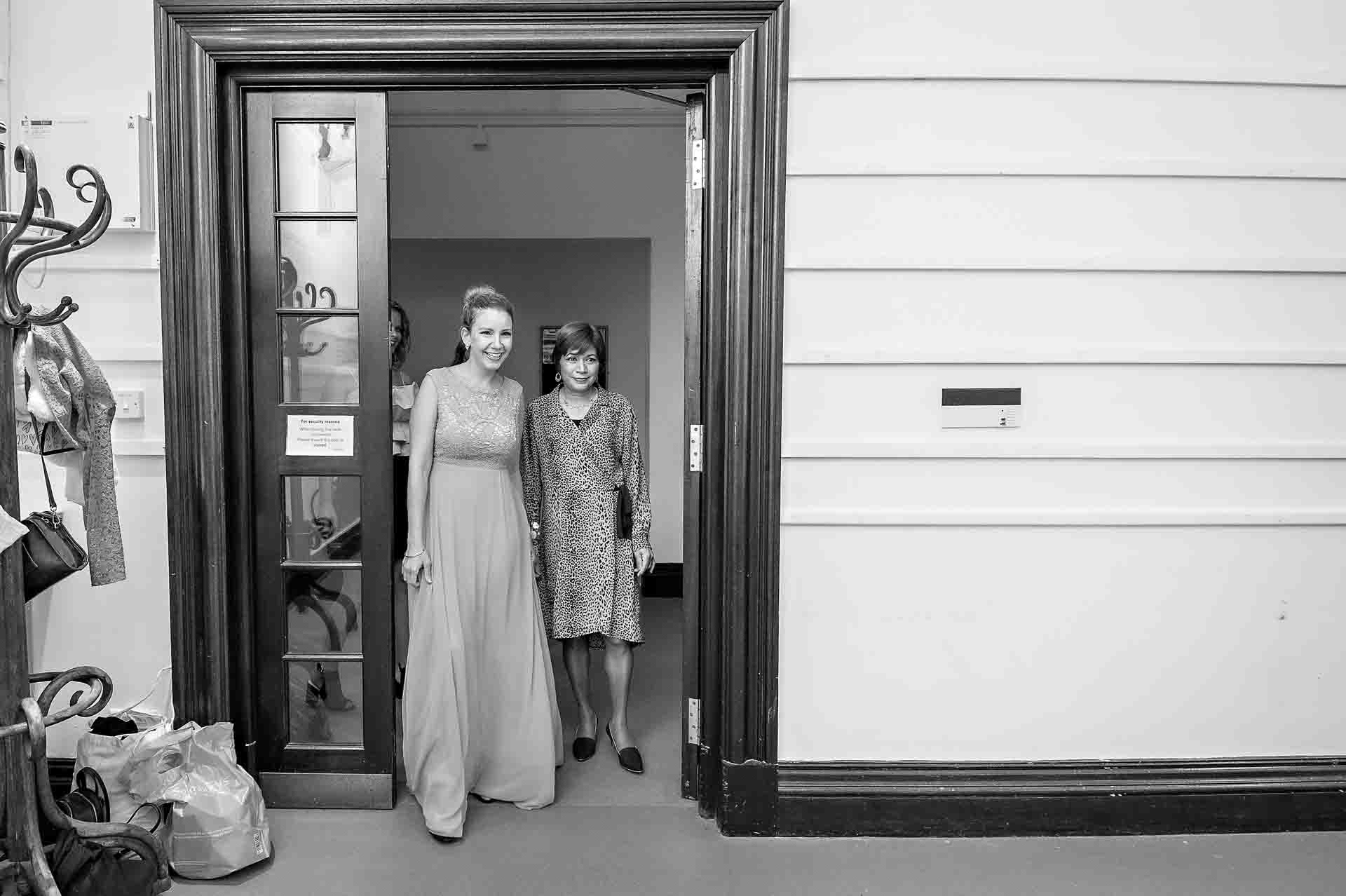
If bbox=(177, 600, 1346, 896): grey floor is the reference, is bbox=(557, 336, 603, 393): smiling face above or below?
above

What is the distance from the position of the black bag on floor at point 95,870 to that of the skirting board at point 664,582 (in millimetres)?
3777

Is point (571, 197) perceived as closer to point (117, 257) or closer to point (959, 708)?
point (117, 257)

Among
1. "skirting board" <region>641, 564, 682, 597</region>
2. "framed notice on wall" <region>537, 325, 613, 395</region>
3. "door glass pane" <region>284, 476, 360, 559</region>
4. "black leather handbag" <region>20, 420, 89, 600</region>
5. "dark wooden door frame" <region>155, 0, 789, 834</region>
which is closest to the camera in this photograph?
"black leather handbag" <region>20, 420, 89, 600</region>

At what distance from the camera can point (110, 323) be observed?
2.69 metres

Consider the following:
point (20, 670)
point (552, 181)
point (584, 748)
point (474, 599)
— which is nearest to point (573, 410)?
point (474, 599)

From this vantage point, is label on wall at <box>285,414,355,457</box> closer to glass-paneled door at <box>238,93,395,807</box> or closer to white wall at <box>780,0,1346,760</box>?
glass-paneled door at <box>238,93,395,807</box>

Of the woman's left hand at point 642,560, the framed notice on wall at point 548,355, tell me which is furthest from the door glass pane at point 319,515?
the framed notice on wall at point 548,355

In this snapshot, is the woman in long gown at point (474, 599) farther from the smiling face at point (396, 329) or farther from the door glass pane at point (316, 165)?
the smiling face at point (396, 329)

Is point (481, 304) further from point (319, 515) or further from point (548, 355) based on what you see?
point (548, 355)

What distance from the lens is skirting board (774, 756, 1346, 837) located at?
272cm

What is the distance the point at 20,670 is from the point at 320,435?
39.6 inches

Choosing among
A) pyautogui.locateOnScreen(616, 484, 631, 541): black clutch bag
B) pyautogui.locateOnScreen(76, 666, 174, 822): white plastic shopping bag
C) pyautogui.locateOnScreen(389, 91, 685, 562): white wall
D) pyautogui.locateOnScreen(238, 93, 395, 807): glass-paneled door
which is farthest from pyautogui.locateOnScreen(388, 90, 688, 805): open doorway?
pyautogui.locateOnScreen(76, 666, 174, 822): white plastic shopping bag

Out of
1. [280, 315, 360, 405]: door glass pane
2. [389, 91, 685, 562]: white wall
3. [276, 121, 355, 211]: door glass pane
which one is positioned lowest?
[280, 315, 360, 405]: door glass pane

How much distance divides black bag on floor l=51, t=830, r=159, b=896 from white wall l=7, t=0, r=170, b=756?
0.70 meters
